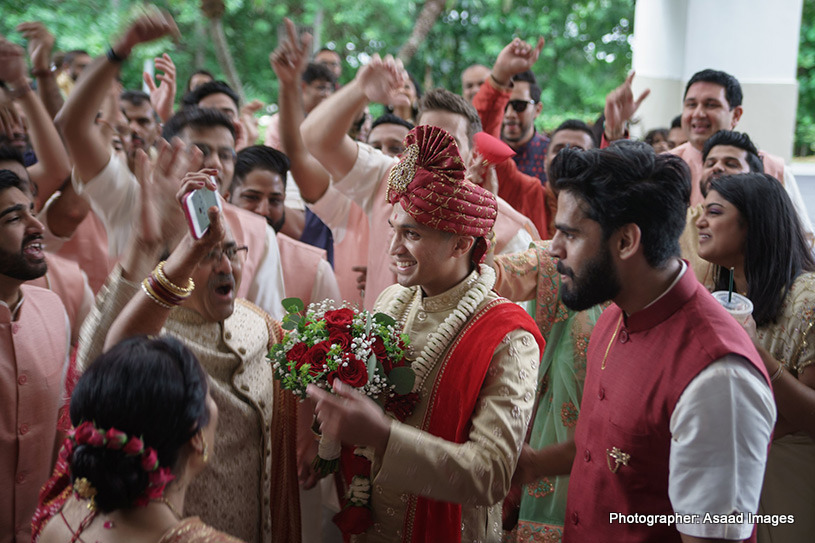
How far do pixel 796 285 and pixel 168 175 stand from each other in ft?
8.55

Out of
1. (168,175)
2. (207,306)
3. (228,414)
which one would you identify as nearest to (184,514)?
(228,414)

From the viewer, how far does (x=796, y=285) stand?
290 centimetres

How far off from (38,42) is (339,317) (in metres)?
3.13

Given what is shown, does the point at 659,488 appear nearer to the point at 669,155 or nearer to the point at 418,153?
the point at 669,155

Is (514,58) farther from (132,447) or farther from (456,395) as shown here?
(132,447)

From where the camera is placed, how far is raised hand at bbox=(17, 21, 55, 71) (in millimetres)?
4145

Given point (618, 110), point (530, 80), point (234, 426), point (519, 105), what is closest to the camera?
point (234, 426)

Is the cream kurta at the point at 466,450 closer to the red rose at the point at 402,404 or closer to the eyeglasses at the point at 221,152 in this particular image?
the red rose at the point at 402,404

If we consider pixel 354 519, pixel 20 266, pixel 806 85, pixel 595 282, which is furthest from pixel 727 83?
pixel 806 85

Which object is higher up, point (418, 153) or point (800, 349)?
point (418, 153)

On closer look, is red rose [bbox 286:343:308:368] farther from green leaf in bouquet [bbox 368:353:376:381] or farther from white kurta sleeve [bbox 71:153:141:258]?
white kurta sleeve [bbox 71:153:141:258]

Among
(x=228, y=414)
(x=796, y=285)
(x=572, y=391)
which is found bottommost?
(x=572, y=391)

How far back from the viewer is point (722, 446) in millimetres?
1796

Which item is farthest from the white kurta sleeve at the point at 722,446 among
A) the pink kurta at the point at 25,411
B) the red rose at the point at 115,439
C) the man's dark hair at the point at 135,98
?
the man's dark hair at the point at 135,98
